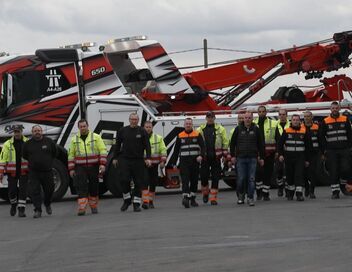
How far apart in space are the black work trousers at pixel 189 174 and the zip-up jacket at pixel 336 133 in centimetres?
266

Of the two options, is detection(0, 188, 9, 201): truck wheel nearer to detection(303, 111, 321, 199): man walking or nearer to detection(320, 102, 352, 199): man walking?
detection(303, 111, 321, 199): man walking

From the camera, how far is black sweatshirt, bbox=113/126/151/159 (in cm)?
1659

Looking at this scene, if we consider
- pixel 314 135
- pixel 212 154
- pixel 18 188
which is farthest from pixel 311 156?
pixel 18 188

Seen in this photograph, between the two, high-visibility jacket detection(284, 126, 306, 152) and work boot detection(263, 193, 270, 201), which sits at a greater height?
high-visibility jacket detection(284, 126, 306, 152)

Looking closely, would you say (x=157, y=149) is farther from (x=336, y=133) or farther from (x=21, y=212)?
(x=336, y=133)

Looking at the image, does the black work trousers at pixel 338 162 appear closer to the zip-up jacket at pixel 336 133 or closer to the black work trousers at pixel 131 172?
the zip-up jacket at pixel 336 133

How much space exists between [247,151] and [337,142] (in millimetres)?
2039

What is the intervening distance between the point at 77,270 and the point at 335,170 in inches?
367

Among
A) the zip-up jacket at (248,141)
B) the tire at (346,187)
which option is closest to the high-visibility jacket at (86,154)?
the zip-up jacket at (248,141)

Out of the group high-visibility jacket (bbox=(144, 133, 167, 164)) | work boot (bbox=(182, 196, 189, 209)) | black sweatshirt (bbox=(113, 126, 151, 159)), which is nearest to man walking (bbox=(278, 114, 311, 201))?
work boot (bbox=(182, 196, 189, 209))

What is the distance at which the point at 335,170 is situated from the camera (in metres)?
18.0

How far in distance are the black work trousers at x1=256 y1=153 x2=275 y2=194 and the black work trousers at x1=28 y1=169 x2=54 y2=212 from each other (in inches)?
160

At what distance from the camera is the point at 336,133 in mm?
17984

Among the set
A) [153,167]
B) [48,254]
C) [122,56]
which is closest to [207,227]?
[48,254]
